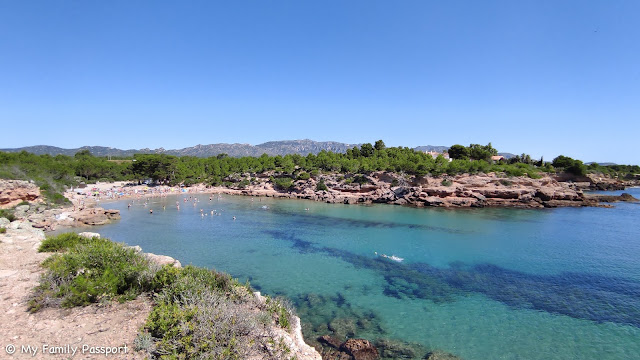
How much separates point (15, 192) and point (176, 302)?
32.4 meters

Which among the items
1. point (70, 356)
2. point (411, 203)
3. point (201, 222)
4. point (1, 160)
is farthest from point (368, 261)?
point (1, 160)

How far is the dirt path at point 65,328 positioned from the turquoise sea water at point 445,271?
21.0 ft

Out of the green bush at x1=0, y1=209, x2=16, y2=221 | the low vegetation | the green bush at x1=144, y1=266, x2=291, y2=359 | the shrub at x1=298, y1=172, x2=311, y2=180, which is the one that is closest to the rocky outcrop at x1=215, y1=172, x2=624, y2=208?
the shrub at x1=298, y1=172, x2=311, y2=180

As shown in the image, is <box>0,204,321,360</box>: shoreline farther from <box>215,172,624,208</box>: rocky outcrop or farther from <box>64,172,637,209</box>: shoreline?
<box>215,172,624,208</box>: rocky outcrop

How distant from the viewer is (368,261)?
63.8ft

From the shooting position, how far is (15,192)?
27109mm

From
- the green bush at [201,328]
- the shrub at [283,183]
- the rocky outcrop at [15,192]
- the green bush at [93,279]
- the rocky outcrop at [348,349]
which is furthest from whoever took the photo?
the shrub at [283,183]

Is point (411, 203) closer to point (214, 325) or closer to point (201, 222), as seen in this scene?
point (201, 222)

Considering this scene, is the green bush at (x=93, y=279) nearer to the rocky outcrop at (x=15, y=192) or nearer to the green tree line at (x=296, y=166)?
the rocky outcrop at (x=15, y=192)

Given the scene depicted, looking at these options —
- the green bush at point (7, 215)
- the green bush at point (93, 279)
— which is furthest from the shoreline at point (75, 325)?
the green bush at point (7, 215)

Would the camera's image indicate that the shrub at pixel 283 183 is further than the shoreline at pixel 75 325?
Yes

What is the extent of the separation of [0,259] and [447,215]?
38.5 meters

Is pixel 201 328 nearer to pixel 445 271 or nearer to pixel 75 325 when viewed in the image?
pixel 75 325

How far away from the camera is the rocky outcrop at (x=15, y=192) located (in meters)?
25.8
